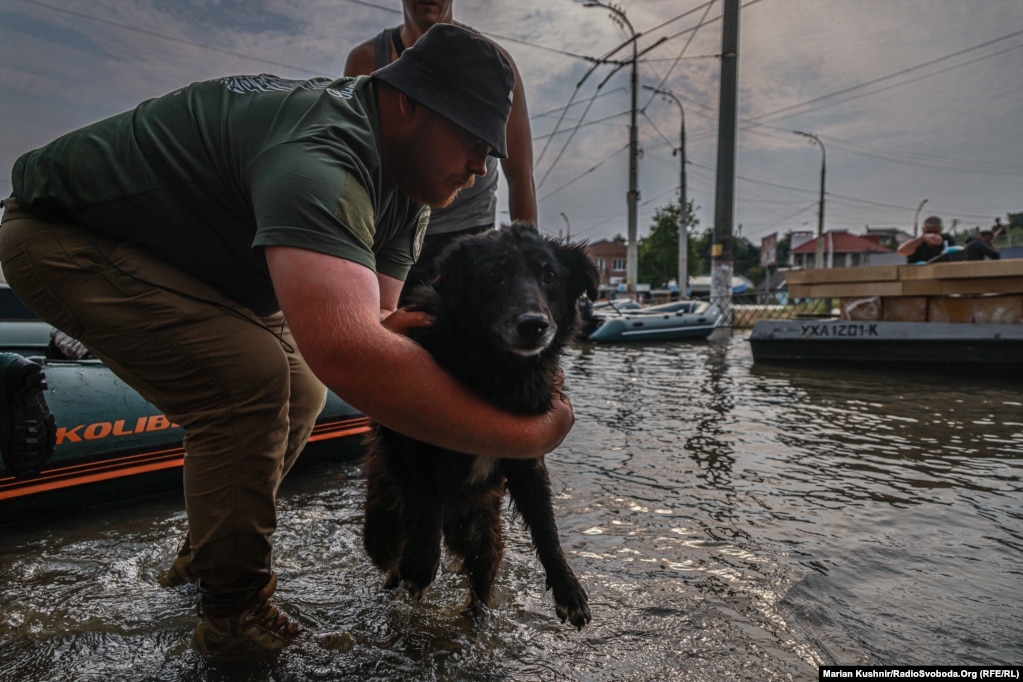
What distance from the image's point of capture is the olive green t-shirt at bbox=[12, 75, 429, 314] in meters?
1.48

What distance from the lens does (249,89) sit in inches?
69.5

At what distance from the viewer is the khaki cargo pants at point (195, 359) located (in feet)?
6.09

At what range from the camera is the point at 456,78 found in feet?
5.47

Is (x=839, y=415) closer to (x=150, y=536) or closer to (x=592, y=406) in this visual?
(x=592, y=406)

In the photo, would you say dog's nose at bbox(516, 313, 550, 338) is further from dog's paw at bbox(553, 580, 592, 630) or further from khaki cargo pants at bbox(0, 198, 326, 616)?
dog's paw at bbox(553, 580, 592, 630)

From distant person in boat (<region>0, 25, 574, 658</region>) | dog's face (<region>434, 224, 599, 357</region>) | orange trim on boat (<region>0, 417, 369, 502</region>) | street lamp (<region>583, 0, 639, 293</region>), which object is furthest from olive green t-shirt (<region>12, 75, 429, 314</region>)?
street lamp (<region>583, 0, 639, 293</region>)

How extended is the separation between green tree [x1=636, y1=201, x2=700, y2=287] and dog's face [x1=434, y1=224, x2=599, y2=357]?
186 feet

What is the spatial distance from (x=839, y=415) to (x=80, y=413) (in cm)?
646

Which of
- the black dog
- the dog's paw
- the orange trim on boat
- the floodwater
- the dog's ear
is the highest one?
the dog's ear

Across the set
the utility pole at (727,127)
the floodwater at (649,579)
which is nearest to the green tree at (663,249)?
the utility pole at (727,127)

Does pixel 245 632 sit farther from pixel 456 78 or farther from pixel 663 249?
pixel 663 249

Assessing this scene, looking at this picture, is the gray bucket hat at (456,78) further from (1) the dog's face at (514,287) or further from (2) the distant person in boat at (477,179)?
(2) the distant person in boat at (477,179)

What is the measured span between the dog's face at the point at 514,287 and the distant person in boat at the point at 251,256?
0.91 feet

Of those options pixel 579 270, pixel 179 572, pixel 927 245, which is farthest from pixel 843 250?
pixel 179 572
